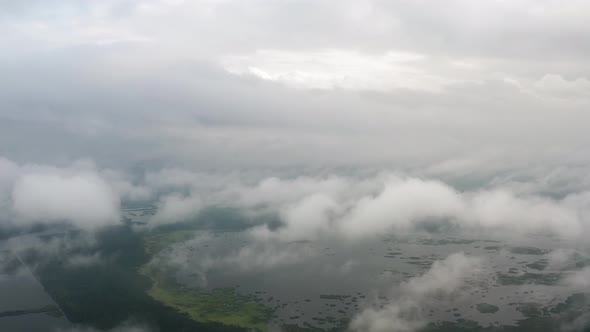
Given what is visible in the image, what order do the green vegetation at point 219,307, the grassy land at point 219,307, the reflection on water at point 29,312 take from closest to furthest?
the reflection on water at point 29,312, the grassy land at point 219,307, the green vegetation at point 219,307

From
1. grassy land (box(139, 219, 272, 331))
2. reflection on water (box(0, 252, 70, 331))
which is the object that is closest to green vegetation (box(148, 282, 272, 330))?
grassy land (box(139, 219, 272, 331))

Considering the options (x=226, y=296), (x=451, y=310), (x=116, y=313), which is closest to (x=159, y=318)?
(x=116, y=313)

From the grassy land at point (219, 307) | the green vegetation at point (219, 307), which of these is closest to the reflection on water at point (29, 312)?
the grassy land at point (219, 307)

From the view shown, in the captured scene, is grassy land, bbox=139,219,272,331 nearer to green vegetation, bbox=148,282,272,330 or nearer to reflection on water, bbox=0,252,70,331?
green vegetation, bbox=148,282,272,330

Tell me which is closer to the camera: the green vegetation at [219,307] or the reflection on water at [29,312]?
the reflection on water at [29,312]

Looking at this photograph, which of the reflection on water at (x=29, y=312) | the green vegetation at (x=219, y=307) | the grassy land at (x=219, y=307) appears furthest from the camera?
the green vegetation at (x=219, y=307)

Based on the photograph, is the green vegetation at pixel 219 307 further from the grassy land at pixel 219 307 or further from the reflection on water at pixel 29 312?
the reflection on water at pixel 29 312

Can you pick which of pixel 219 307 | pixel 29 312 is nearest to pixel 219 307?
pixel 219 307

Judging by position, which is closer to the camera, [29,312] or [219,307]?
[29,312]

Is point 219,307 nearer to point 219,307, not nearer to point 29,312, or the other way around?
point 219,307

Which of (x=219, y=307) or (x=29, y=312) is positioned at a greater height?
(x=29, y=312)

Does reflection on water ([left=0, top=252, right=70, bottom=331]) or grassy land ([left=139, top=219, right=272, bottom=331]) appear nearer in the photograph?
reflection on water ([left=0, top=252, right=70, bottom=331])
